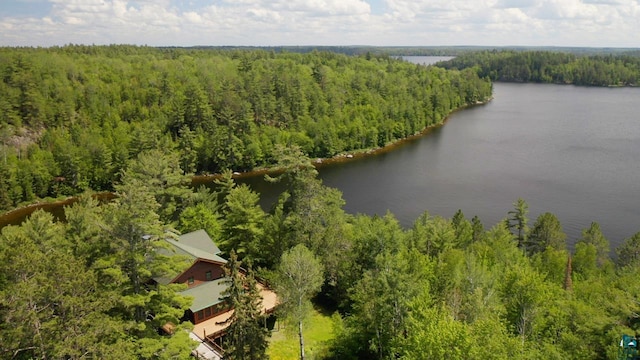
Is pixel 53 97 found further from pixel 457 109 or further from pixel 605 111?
pixel 605 111

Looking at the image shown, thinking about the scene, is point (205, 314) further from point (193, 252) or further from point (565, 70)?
point (565, 70)

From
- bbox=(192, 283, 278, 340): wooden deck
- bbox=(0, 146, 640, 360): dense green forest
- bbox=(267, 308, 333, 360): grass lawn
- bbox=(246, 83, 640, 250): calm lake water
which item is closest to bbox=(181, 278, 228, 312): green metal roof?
bbox=(192, 283, 278, 340): wooden deck

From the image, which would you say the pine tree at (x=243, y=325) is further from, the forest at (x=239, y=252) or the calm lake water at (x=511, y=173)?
the calm lake water at (x=511, y=173)

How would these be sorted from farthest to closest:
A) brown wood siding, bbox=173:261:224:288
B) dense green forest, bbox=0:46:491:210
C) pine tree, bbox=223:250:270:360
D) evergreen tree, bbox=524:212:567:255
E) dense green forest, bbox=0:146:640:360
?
dense green forest, bbox=0:46:491:210
evergreen tree, bbox=524:212:567:255
brown wood siding, bbox=173:261:224:288
pine tree, bbox=223:250:270:360
dense green forest, bbox=0:146:640:360

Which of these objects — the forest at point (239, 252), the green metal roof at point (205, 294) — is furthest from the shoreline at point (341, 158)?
the green metal roof at point (205, 294)

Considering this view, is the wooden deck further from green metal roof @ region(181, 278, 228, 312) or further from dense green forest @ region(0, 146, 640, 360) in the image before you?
dense green forest @ region(0, 146, 640, 360)

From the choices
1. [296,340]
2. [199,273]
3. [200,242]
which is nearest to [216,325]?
[199,273]

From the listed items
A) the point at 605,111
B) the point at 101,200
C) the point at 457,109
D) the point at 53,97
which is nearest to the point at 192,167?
the point at 101,200
